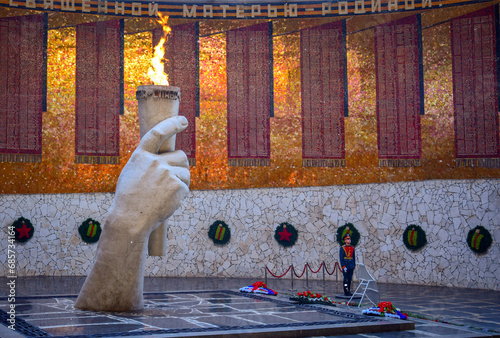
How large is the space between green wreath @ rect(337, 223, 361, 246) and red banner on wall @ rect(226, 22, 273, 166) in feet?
7.93

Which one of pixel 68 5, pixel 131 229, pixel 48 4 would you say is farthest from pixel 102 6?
pixel 131 229

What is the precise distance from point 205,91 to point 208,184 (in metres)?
2.35

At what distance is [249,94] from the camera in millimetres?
14664

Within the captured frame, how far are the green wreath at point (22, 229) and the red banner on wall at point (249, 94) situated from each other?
4932mm

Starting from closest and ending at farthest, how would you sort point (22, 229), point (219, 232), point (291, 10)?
1. point (22, 229)
2. point (219, 232)
3. point (291, 10)

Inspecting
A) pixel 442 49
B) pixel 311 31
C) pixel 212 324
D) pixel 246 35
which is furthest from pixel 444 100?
pixel 212 324

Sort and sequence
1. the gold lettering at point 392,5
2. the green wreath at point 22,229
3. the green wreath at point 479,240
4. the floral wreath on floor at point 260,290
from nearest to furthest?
the floral wreath on floor at point 260,290
the green wreath at point 479,240
the green wreath at point 22,229
the gold lettering at point 392,5

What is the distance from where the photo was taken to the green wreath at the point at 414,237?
505 inches

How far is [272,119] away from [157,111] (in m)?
6.98

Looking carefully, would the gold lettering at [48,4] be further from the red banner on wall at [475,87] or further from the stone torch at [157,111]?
A: the red banner on wall at [475,87]

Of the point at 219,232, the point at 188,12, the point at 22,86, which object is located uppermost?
the point at 188,12

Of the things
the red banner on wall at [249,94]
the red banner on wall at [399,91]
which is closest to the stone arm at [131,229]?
the red banner on wall at [249,94]

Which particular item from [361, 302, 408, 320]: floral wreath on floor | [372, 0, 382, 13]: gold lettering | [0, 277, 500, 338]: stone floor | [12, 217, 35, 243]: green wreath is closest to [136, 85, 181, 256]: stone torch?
[0, 277, 500, 338]: stone floor

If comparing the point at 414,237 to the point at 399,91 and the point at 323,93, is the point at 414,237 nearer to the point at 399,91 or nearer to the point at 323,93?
the point at 399,91
